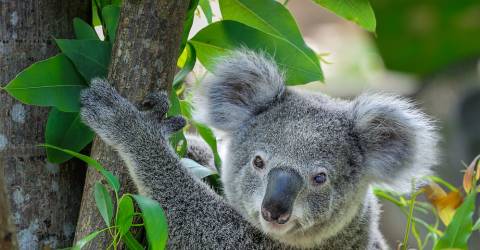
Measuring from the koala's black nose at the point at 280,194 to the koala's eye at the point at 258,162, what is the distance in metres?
0.16

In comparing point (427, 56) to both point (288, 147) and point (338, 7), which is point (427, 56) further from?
point (288, 147)

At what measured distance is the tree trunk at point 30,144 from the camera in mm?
2816

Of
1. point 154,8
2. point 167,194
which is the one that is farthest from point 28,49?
point 167,194

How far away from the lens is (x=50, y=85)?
8.93 ft

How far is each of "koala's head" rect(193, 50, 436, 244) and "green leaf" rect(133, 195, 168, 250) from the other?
655mm

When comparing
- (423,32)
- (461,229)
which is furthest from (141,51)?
(461,229)

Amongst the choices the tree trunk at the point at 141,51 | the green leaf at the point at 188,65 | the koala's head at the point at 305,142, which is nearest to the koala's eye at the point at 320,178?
the koala's head at the point at 305,142

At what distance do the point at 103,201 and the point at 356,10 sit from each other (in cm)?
138

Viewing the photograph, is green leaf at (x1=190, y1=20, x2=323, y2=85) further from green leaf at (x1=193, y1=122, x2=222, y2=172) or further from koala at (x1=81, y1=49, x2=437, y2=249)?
green leaf at (x1=193, y1=122, x2=222, y2=172)

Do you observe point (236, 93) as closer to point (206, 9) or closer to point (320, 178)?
point (206, 9)

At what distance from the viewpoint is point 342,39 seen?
10.9 metres

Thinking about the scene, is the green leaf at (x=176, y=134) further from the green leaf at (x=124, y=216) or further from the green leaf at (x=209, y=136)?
the green leaf at (x=124, y=216)

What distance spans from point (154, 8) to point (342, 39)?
27.8ft

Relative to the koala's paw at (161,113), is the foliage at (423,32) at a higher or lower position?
higher
